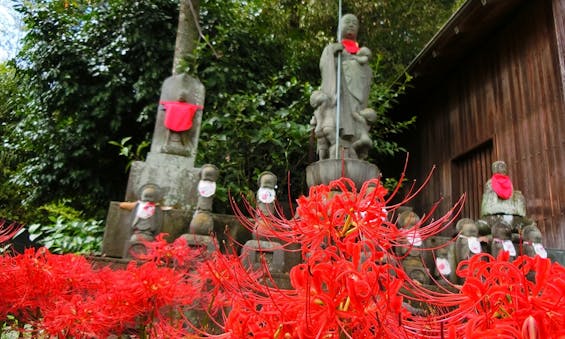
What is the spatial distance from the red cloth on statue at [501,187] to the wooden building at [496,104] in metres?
0.88

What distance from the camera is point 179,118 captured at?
244 inches

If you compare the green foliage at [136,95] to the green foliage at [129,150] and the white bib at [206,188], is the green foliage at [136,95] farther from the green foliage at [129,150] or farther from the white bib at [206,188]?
the white bib at [206,188]

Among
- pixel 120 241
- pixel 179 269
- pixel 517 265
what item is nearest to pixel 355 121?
pixel 120 241

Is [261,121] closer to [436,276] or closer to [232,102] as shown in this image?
[232,102]

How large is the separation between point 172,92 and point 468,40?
17.0ft

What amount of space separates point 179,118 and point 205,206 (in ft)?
7.08

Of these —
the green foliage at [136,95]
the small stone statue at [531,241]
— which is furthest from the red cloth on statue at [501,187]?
the green foliage at [136,95]

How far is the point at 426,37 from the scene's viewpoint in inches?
433

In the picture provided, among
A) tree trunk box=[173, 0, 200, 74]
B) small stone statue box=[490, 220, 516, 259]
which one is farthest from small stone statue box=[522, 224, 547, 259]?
tree trunk box=[173, 0, 200, 74]

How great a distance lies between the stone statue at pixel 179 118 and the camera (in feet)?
20.2

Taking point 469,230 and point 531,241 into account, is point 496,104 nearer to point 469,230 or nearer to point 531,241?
point 531,241

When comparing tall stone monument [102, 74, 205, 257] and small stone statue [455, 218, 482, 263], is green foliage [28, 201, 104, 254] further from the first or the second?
small stone statue [455, 218, 482, 263]

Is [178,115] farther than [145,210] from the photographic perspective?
Yes

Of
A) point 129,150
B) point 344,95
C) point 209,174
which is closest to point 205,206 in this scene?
point 209,174
